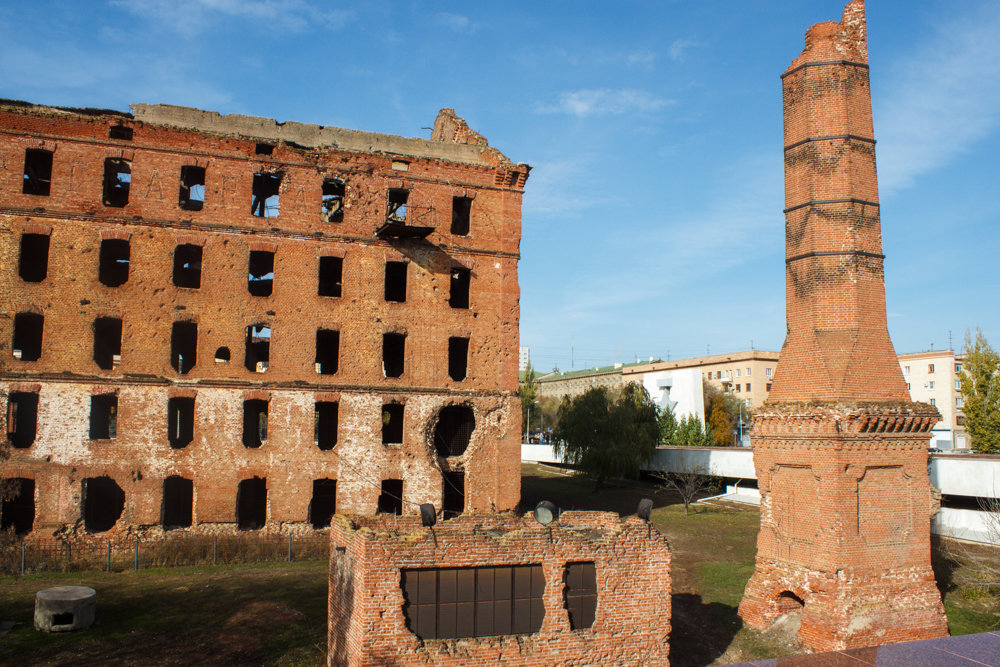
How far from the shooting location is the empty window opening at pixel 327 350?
84.2 feet

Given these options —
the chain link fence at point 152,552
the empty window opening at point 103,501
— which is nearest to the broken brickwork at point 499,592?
the chain link fence at point 152,552

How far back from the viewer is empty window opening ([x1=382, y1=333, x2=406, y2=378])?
2695 cm

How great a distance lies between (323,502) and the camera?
2550 centimetres

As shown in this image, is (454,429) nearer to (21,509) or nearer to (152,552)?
(152,552)

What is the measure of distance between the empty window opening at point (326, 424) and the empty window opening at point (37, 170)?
36.6 ft

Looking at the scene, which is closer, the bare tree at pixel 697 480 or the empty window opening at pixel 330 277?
the empty window opening at pixel 330 277

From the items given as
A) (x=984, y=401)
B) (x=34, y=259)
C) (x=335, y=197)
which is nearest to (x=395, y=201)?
(x=335, y=197)

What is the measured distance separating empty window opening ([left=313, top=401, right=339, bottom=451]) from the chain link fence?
4095 mm

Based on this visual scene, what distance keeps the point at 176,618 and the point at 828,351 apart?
48.3ft

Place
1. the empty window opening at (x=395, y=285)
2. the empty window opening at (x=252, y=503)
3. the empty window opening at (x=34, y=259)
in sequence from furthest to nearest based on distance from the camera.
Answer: the empty window opening at (x=395, y=285) < the empty window opening at (x=252, y=503) < the empty window opening at (x=34, y=259)

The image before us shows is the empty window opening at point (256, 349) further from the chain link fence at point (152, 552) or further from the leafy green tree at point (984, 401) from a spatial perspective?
the leafy green tree at point (984, 401)

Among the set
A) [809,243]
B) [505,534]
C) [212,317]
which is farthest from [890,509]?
[212,317]

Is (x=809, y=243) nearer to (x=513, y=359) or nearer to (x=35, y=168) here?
(x=513, y=359)

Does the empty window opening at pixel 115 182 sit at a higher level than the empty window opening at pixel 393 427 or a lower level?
higher
